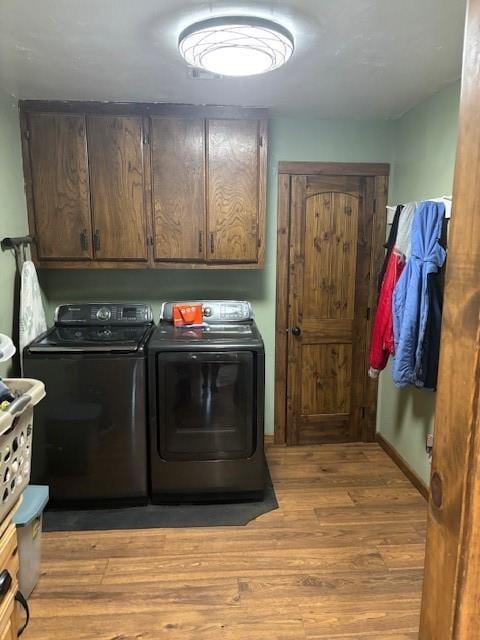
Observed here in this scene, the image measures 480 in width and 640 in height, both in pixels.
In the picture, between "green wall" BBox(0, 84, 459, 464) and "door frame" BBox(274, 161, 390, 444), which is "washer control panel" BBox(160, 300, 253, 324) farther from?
"door frame" BBox(274, 161, 390, 444)

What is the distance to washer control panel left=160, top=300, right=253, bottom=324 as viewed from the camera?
120 inches

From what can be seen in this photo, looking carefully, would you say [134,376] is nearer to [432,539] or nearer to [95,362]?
[95,362]

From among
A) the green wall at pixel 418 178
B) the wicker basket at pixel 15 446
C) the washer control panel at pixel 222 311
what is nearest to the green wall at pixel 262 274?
the washer control panel at pixel 222 311

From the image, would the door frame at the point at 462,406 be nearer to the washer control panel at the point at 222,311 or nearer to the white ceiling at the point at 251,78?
the white ceiling at the point at 251,78

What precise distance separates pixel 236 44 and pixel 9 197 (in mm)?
1527

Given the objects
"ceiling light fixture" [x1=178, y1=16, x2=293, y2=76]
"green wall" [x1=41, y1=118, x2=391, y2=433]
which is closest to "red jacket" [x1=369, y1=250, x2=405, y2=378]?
"green wall" [x1=41, y1=118, x2=391, y2=433]

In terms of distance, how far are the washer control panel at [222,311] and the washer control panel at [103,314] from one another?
0.14 meters

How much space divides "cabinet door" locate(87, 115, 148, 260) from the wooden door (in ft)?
3.48

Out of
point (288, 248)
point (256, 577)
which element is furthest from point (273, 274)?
point (256, 577)

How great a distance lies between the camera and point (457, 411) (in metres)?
0.62

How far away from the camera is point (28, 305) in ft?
8.32

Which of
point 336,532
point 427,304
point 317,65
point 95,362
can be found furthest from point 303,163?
point 336,532

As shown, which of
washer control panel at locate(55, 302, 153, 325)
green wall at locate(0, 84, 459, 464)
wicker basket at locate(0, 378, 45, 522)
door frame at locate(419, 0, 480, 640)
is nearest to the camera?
door frame at locate(419, 0, 480, 640)

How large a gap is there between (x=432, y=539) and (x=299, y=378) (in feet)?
8.64
